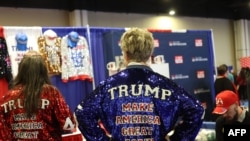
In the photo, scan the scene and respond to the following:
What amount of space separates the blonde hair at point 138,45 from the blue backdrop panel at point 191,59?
13.3 ft

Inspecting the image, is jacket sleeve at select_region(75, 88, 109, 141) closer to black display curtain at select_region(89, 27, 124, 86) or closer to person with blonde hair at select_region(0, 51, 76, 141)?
person with blonde hair at select_region(0, 51, 76, 141)

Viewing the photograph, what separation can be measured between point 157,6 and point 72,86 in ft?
25.0

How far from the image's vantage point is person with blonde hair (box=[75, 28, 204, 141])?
174 centimetres

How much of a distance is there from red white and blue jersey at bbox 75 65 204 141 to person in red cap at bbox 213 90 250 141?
117 cm

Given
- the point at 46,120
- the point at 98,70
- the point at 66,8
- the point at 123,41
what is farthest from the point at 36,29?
the point at 66,8

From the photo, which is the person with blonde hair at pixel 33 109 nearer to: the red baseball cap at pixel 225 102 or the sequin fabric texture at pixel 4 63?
the red baseball cap at pixel 225 102

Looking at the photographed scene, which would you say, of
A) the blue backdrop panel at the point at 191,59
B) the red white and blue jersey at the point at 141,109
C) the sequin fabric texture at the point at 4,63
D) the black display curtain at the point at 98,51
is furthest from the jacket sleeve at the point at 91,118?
the blue backdrop panel at the point at 191,59

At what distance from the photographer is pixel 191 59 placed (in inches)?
251

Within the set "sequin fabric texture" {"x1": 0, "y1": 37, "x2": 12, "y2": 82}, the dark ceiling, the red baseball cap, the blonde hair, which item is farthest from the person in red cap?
the dark ceiling

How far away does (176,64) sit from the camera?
20.0 feet

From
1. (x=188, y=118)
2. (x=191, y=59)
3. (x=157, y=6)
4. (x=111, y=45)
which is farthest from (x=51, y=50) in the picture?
(x=157, y=6)

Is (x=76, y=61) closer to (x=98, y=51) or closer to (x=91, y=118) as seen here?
(x=98, y=51)

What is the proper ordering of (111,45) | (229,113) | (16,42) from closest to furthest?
(229,113) → (16,42) → (111,45)

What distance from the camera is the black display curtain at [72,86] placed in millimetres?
4934
